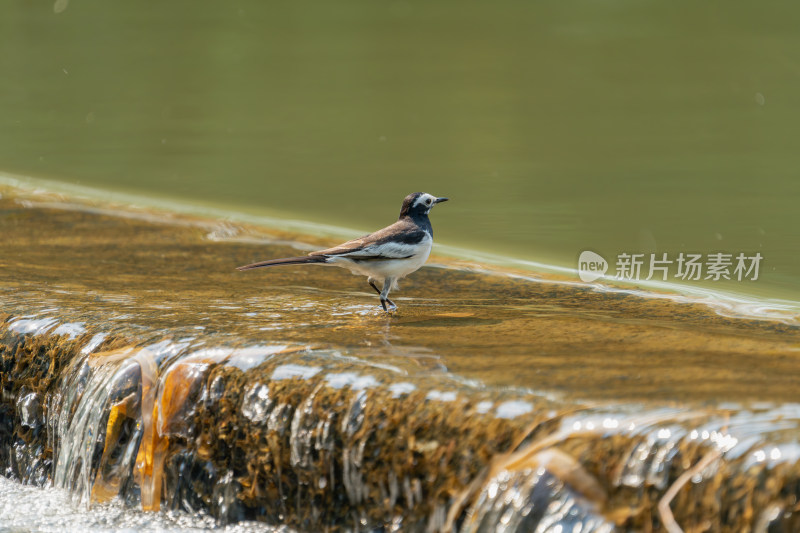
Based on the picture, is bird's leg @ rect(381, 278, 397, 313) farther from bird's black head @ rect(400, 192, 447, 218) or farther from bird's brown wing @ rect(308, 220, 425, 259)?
bird's black head @ rect(400, 192, 447, 218)

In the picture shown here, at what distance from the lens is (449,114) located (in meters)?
14.8

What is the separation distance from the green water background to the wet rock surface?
304cm

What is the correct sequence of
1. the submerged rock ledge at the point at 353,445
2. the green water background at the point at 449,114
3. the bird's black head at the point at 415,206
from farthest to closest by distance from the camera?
the green water background at the point at 449,114 → the bird's black head at the point at 415,206 → the submerged rock ledge at the point at 353,445

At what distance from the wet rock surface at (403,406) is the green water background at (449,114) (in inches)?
120

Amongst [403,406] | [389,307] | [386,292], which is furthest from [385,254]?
[403,406]

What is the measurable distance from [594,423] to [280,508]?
4.76 ft

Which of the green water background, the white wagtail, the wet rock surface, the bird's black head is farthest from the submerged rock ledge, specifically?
the green water background

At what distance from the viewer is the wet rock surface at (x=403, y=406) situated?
12.4ft

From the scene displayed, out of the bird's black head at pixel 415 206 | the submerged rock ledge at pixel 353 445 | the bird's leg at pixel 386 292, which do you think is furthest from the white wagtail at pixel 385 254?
the submerged rock ledge at pixel 353 445

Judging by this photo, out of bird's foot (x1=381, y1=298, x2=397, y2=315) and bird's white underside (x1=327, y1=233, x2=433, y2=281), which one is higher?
bird's white underside (x1=327, y1=233, x2=433, y2=281)

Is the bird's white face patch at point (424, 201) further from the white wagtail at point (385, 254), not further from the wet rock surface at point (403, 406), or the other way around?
the wet rock surface at point (403, 406)

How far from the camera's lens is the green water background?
10.4 metres

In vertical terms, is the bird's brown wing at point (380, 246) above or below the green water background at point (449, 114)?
below

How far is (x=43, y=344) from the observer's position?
17.9 feet
